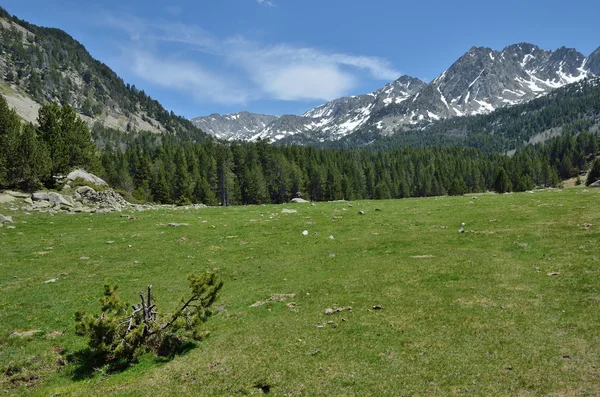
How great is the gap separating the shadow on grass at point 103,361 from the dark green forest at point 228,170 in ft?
161

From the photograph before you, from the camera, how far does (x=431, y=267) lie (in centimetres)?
2038

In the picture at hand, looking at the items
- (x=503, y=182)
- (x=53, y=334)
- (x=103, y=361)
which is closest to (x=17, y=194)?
(x=53, y=334)

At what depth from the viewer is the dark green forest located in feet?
177

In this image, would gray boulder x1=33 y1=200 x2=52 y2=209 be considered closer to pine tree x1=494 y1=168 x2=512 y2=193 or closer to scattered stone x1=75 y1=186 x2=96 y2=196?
scattered stone x1=75 y1=186 x2=96 y2=196

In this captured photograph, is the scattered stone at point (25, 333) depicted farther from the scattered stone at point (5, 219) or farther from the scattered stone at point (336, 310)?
the scattered stone at point (5, 219)

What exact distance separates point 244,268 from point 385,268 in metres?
9.43

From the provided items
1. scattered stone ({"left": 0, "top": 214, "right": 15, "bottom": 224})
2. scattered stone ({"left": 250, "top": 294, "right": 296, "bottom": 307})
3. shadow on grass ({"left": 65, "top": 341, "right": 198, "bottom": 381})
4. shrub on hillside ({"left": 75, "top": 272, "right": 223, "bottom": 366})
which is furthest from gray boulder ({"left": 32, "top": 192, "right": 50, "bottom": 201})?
scattered stone ({"left": 250, "top": 294, "right": 296, "bottom": 307})

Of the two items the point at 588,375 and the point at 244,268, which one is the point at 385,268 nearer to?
the point at 244,268

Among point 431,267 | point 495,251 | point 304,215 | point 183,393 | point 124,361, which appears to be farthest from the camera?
point 304,215

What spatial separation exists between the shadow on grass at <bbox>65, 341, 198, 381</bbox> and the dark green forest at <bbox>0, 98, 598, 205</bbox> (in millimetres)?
49037

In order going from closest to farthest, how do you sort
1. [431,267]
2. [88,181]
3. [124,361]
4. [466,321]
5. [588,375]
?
1. [588,375]
2. [124,361]
3. [466,321]
4. [431,267]
5. [88,181]

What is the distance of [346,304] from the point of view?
16.3 meters

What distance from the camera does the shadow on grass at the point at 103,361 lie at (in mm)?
11790

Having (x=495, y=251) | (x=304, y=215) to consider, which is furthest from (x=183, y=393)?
(x=304, y=215)
